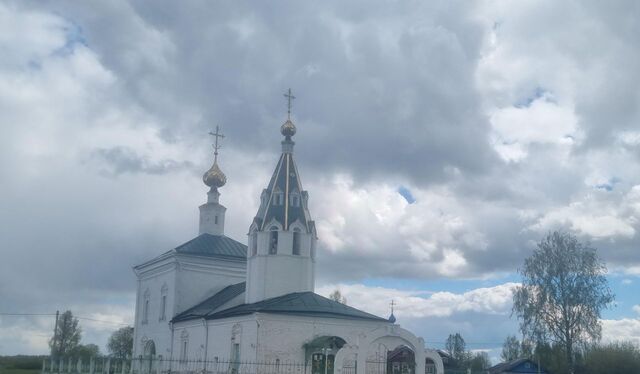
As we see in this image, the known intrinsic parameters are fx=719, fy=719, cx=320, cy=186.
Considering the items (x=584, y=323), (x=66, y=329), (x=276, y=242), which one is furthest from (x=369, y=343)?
(x=66, y=329)

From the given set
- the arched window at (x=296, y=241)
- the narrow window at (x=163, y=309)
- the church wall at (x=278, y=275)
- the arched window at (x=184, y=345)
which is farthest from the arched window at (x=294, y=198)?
the narrow window at (x=163, y=309)

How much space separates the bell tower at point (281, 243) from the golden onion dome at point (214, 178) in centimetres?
1053

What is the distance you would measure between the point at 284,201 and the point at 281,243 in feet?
6.47

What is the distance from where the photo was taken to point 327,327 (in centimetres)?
2917

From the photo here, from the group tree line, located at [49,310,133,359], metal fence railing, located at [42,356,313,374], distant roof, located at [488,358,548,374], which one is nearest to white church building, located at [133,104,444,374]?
metal fence railing, located at [42,356,313,374]

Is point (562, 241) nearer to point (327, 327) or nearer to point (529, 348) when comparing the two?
point (529, 348)

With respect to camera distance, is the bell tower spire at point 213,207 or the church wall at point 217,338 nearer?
the church wall at point 217,338

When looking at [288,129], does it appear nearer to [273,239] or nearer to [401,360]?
[273,239]

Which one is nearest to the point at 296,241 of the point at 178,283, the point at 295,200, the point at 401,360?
the point at 295,200

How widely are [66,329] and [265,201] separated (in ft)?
147

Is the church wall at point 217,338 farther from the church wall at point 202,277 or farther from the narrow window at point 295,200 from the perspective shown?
the narrow window at point 295,200

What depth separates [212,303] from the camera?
36.1 meters

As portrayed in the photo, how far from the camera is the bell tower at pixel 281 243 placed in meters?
31.6

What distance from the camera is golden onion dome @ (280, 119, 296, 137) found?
34719mm
